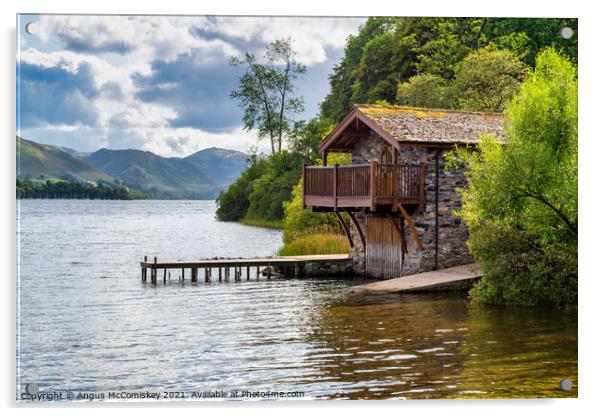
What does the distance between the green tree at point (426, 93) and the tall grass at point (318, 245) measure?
6.72 metres

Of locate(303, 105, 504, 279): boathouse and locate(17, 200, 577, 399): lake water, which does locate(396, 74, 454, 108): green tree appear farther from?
locate(17, 200, 577, 399): lake water

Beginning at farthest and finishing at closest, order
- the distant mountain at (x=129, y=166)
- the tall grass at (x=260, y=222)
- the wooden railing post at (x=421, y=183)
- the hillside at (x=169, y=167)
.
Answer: the tall grass at (x=260, y=222) < the wooden railing post at (x=421, y=183) < the hillside at (x=169, y=167) < the distant mountain at (x=129, y=166)

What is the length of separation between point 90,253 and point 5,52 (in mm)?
24557

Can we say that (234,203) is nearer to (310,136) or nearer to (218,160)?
(310,136)

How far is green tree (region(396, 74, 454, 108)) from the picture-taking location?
31172mm

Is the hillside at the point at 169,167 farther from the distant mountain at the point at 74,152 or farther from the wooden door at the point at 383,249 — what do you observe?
the wooden door at the point at 383,249

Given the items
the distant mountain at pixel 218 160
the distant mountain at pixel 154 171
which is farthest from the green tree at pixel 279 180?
the distant mountain at pixel 218 160

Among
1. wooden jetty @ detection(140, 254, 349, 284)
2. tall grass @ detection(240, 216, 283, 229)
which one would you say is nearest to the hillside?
wooden jetty @ detection(140, 254, 349, 284)

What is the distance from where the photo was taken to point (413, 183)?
66.6ft

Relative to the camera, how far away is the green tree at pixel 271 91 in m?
15.2

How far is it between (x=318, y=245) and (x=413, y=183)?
739cm

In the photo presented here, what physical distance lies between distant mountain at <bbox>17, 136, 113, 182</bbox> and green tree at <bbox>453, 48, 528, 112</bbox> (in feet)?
55.8

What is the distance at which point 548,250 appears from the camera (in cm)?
1605
